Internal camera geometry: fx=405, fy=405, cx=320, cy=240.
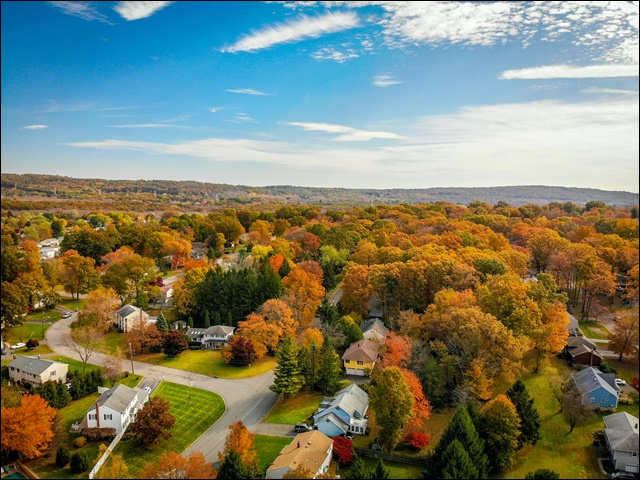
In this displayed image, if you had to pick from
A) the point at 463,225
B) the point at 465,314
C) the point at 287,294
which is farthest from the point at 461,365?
the point at 463,225

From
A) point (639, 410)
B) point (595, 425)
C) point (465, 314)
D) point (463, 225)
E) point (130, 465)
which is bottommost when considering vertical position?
point (130, 465)

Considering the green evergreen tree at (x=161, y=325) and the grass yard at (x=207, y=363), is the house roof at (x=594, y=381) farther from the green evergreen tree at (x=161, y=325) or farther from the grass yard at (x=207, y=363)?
the green evergreen tree at (x=161, y=325)

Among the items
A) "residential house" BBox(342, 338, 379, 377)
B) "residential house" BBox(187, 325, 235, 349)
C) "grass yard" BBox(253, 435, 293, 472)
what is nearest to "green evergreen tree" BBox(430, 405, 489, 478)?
"grass yard" BBox(253, 435, 293, 472)

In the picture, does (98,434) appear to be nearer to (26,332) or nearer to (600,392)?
(26,332)

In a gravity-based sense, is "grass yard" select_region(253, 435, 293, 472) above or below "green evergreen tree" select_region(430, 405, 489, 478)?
below

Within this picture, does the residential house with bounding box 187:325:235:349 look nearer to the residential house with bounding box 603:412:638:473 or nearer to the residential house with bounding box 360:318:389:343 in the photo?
the residential house with bounding box 360:318:389:343

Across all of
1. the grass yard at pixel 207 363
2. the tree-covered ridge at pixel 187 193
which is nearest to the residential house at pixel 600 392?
the grass yard at pixel 207 363

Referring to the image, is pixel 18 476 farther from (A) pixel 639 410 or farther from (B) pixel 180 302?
(A) pixel 639 410
